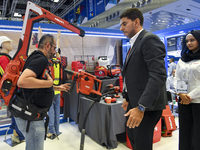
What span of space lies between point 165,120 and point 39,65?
2829mm

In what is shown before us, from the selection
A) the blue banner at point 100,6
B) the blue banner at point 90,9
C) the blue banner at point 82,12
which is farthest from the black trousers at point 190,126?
the blue banner at point 82,12

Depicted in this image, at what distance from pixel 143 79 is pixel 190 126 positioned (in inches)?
50.8

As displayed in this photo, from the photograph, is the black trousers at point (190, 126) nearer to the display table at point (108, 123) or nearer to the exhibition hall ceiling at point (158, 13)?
the display table at point (108, 123)

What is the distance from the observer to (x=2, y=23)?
3.60m

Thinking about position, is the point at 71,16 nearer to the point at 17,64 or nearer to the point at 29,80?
the point at 17,64

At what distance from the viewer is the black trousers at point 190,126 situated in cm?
191

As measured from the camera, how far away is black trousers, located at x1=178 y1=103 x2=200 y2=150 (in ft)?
6.28

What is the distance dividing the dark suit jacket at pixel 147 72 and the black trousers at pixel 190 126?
0.95m

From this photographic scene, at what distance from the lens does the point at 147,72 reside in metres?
1.24

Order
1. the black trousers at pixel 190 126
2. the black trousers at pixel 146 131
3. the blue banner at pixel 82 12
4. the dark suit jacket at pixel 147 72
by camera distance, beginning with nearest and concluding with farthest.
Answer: the dark suit jacket at pixel 147 72
the black trousers at pixel 146 131
the black trousers at pixel 190 126
the blue banner at pixel 82 12

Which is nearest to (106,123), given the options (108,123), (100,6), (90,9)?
(108,123)

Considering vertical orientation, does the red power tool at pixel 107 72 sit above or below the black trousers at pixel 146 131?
above

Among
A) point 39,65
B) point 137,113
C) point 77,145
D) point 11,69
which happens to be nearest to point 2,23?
point 11,69

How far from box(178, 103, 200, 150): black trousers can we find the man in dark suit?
925 mm
